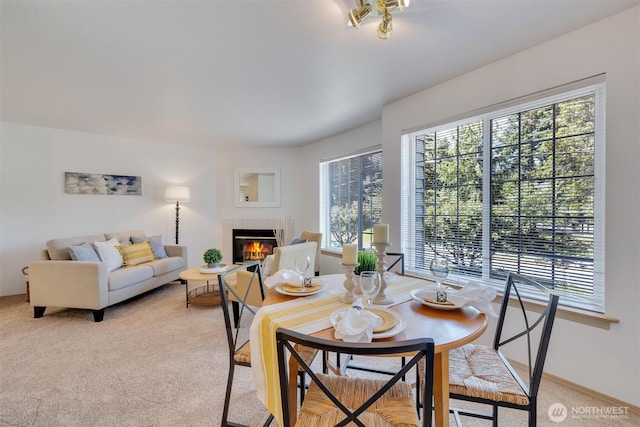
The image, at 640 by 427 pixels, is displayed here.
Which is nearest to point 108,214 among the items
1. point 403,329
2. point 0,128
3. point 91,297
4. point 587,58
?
point 0,128

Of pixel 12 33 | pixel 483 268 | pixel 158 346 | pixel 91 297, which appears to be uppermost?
pixel 12 33

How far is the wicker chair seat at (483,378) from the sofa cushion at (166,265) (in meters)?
3.68

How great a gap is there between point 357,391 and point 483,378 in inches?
21.8

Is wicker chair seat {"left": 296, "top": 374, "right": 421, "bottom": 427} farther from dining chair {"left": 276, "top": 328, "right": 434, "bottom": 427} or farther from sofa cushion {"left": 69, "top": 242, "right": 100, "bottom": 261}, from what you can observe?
sofa cushion {"left": 69, "top": 242, "right": 100, "bottom": 261}

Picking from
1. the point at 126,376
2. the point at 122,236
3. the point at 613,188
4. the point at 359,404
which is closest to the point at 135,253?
the point at 122,236

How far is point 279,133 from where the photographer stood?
438 centimetres

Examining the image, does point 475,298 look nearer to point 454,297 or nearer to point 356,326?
point 454,297

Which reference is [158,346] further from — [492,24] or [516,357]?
[492,24]

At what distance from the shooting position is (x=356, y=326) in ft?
3.36

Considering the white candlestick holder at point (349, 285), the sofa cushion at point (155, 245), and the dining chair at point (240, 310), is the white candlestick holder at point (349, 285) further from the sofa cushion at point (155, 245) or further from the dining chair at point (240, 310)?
the sofa cushion at point (155, 245)

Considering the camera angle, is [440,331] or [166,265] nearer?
[440,331]

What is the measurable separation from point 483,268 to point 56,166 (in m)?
5.48

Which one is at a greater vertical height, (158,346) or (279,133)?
(279,133)

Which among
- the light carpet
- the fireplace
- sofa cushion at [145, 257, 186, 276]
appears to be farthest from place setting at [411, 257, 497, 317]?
the fireplace
